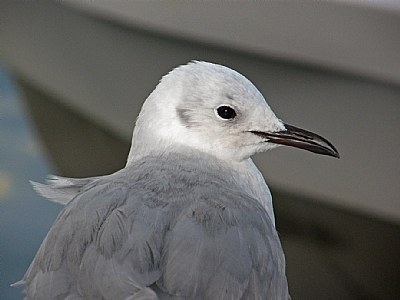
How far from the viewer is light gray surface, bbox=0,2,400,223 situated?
0.88m

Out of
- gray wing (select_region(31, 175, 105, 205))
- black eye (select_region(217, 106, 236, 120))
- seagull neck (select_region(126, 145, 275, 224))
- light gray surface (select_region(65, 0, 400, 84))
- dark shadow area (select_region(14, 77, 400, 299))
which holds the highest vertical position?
light gray surface (select_region(65, 0, 400, 84))

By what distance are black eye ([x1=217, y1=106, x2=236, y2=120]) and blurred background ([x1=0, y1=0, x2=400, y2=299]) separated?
0.79 feet

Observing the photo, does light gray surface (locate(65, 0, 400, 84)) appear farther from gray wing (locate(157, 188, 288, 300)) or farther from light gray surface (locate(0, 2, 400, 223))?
gray wing (locate(157, 188, 288, 300))

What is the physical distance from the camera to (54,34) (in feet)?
3.11

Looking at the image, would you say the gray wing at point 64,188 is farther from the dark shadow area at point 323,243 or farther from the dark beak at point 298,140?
the dark shadow area at point 323,243

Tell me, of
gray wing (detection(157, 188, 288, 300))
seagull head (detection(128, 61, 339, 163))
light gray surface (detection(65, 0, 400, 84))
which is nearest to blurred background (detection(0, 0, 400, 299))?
light gray surface (detection(65, 0, 400, 84))

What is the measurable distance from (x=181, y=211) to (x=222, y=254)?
5 centimetres

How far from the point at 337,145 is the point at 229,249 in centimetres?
47

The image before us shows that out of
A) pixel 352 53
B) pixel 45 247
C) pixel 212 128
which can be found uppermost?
pixel 352 53

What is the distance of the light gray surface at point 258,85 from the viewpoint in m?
0.88

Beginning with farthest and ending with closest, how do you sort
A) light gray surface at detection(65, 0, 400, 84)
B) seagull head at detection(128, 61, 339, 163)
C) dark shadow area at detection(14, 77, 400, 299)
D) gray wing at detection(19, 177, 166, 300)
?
1. dark shadow area at detection(14, 77, 400, 299)
2. light gray surface at detection(65, 0, 400, 84)
3. seagull head at detection(128, 61, 339, 163)
4. gray wing at detection(19, 177, 166, 300)

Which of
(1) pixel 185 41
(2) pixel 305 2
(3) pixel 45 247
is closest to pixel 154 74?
(1) pixel 185 41

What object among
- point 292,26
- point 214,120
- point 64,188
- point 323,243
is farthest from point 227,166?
point 323,243

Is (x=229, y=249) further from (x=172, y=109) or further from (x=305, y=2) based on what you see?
(x=305, y=2)
